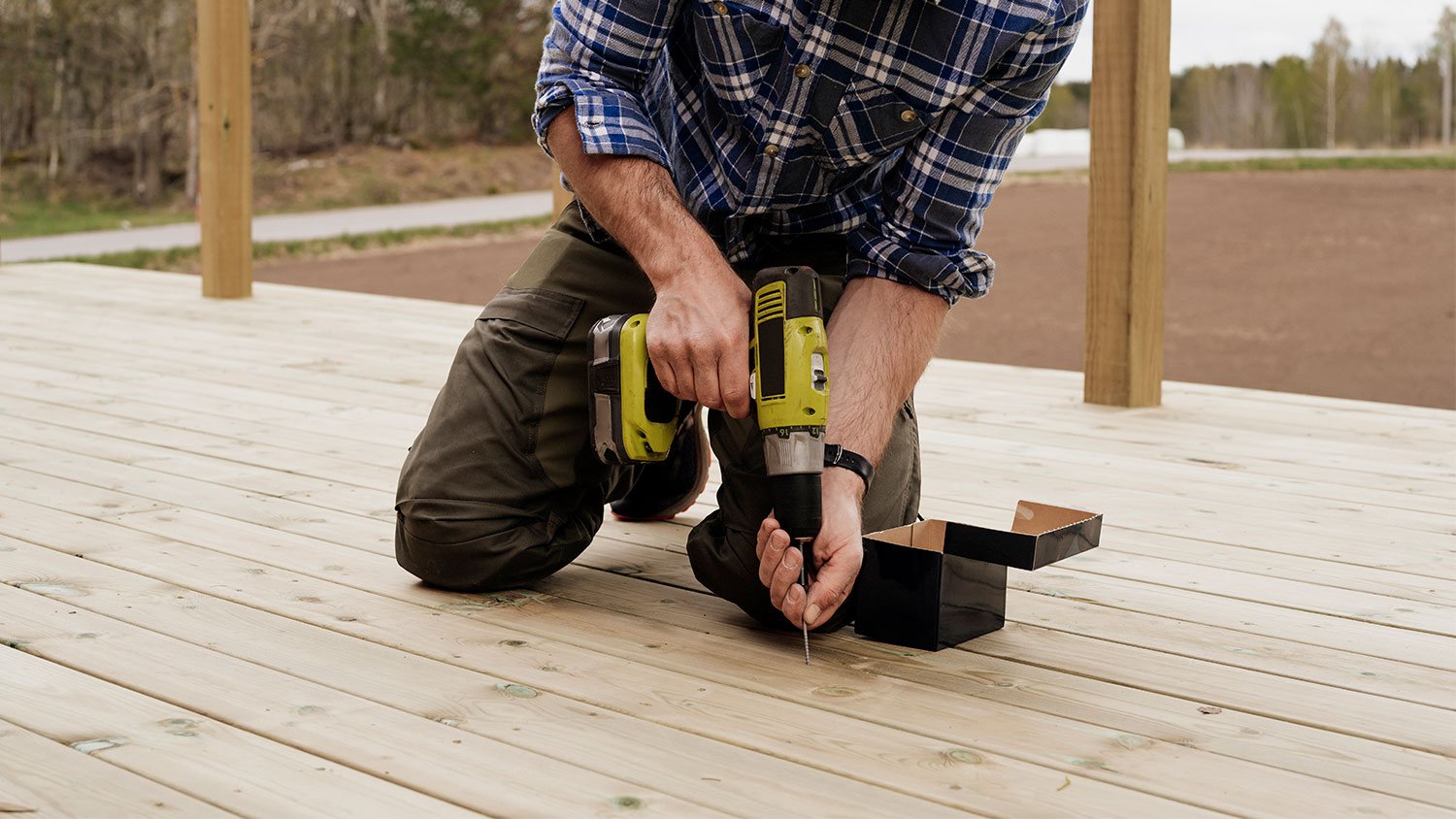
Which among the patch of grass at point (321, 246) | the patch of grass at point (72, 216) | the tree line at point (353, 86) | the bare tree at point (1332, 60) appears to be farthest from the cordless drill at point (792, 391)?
the bare tree at point (1332, 60)

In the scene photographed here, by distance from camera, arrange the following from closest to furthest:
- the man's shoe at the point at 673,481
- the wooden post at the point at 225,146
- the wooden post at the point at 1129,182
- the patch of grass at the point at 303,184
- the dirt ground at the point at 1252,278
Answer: the man's shoe at the point at 673,481 < the wooden post at the point at 1129,182 < the wooden post at the point at 225,146 < the dirt ground at the point at 1252,278 < the patch of grass at the point at 303,184

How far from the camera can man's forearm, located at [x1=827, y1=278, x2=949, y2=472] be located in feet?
5.74

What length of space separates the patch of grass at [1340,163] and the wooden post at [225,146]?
44.1ft

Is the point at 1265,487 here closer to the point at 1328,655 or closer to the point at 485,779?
the point at 1328,655

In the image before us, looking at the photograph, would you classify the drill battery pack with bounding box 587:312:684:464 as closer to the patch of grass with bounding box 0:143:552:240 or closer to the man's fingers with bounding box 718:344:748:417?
the man's fingers with bounding box 718:344:748:417

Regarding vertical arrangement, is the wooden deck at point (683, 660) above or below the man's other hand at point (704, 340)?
below

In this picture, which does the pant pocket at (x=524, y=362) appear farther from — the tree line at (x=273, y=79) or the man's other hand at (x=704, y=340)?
the tree line at (x=273, y=79)

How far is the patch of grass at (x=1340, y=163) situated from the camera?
54.8ft

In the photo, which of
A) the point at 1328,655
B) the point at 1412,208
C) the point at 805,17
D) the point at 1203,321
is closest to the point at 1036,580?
the point at 1328,655

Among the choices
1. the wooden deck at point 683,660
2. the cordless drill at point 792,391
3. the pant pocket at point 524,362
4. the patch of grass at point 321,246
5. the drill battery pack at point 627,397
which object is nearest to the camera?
the wooden deck at point 683,660

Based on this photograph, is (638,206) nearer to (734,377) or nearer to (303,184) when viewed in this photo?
(734,377)

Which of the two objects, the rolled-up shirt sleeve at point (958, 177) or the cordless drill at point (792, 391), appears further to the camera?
the rolled-up shirt sleeve at point (958, 177)

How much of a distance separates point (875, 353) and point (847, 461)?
0.16 metres

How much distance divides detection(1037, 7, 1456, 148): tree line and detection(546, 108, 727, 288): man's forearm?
17.1 meters
